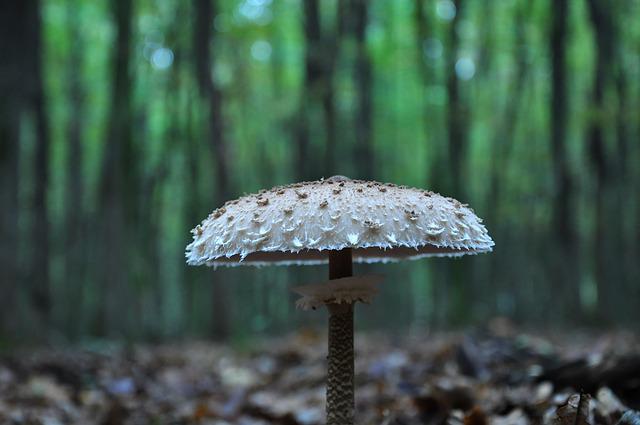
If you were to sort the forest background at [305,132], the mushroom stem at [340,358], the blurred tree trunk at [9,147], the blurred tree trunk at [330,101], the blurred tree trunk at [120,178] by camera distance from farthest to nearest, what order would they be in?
the blurred tree trunk at [330,101] → the forest background at [305,132] → the blurred tree trunk at [120,178] → the blurred tree trunk at [9,147] → the mushroom stem at [340,358]

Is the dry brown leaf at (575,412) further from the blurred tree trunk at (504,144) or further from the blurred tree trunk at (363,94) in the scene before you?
the blurred tree trunk at (504,144)

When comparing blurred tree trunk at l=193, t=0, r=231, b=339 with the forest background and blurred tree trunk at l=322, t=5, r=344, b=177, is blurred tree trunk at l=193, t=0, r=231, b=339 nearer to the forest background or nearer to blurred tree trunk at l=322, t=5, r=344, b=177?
the forest background

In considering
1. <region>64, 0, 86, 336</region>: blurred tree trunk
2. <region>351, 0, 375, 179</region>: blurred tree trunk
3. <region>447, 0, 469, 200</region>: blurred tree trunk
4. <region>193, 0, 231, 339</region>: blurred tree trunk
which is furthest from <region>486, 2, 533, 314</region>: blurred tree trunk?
<region>64, 0, 86, 336</region>: blurred tree trunk

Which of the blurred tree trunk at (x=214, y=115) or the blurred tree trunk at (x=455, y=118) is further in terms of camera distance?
the blurred tree trunk at (x=455, y=118)

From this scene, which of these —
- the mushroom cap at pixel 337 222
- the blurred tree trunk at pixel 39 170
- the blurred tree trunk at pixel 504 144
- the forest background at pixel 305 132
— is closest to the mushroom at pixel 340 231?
the mushroom cap at pixel 337 222

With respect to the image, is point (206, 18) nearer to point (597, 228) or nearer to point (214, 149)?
point (214, 149)

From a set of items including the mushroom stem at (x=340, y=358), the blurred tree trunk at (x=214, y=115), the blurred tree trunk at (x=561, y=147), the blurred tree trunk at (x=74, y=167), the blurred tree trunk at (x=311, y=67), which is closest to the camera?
the mushroom stem at (x=340, y=358)
